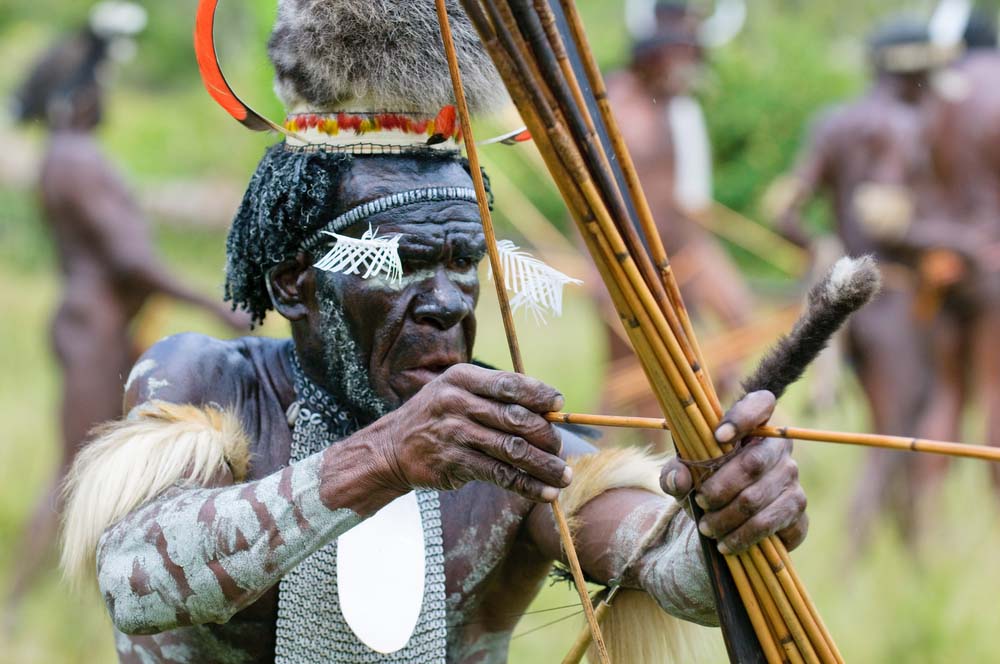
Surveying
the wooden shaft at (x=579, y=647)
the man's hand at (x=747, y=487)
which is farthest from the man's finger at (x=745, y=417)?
the wooden shaft at (x=579, y=647)

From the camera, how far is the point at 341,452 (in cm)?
217

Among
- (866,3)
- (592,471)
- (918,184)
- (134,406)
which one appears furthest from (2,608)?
(866,3)

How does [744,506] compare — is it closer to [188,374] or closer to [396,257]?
[396,257]

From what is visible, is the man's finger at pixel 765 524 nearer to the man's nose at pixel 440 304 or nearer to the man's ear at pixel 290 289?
the man's nose at pixel 440 304

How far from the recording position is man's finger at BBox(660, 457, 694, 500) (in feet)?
6.52

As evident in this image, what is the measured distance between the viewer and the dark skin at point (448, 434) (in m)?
2.00

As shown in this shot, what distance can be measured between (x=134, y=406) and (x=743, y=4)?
15.5 metres

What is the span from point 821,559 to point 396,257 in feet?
15.3

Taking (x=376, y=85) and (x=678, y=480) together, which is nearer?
(x=678, y=480)

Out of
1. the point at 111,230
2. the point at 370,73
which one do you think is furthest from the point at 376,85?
the point at 111,230

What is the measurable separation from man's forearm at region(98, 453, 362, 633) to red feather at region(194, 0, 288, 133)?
0.69 metres

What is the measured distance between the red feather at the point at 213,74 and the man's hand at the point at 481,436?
A: 0.72 metres

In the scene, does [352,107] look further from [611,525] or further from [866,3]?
[866,3]

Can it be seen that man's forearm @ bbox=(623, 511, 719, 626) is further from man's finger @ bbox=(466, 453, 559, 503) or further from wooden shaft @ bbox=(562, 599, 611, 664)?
man's finger @ bbox=(466, 453, 559, 503)
